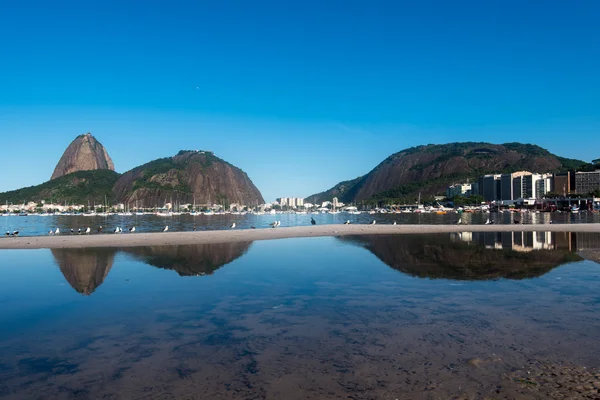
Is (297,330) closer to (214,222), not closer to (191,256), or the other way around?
(191,256)

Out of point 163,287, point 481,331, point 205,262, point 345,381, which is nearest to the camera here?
point 345,381

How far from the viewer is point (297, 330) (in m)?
10.5

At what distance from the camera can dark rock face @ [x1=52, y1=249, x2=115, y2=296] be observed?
54.7ft

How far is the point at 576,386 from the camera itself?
22.6ft

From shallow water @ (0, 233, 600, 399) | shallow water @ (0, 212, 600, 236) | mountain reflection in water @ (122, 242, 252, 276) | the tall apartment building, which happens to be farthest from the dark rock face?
the tall apartment building

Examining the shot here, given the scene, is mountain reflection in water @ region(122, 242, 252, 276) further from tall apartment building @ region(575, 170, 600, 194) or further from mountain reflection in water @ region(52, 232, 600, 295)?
tall apartment building @ region(575, 170, 600, 194)

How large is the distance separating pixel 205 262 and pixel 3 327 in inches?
466

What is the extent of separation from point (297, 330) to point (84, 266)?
15164 mm

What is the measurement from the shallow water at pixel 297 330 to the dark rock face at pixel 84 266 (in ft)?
0.72

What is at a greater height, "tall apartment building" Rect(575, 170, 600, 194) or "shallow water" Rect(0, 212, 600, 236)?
"tall apartment building" Rect(575, 170, 600, 194)

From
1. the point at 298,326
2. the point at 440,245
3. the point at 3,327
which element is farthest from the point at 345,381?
the point at 440,245

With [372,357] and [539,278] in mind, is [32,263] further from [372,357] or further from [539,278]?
[539,278]

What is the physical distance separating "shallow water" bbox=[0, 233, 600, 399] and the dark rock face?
0.22 meters

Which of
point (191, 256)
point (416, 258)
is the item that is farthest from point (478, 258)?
point (191, 256)
